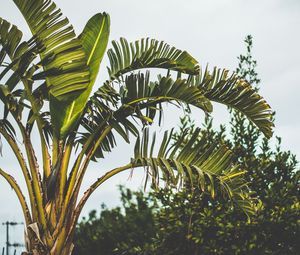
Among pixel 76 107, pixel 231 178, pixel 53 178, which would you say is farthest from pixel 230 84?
pixel 53 178

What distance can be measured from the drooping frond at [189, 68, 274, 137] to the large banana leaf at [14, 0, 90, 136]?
1.85 meters

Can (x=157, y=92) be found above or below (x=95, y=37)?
below

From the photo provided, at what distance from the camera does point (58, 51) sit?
365 inches

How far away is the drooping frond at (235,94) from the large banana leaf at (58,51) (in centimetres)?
185

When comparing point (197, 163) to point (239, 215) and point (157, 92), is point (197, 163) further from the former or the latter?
point (239, 215)

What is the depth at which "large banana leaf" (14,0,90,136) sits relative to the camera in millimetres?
9203

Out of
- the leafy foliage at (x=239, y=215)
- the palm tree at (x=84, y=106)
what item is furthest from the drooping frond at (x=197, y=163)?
the leafy foliage at (x=239, y=215)

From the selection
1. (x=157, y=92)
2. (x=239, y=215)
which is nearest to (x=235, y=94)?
(x=157, y=92)

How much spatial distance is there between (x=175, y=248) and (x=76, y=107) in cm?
607

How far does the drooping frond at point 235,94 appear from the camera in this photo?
33.1 feet

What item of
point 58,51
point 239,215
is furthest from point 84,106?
point 239,215

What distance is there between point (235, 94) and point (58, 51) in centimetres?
264

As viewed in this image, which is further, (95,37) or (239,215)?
(239,215)

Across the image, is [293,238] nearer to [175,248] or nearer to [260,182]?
[260,182]
